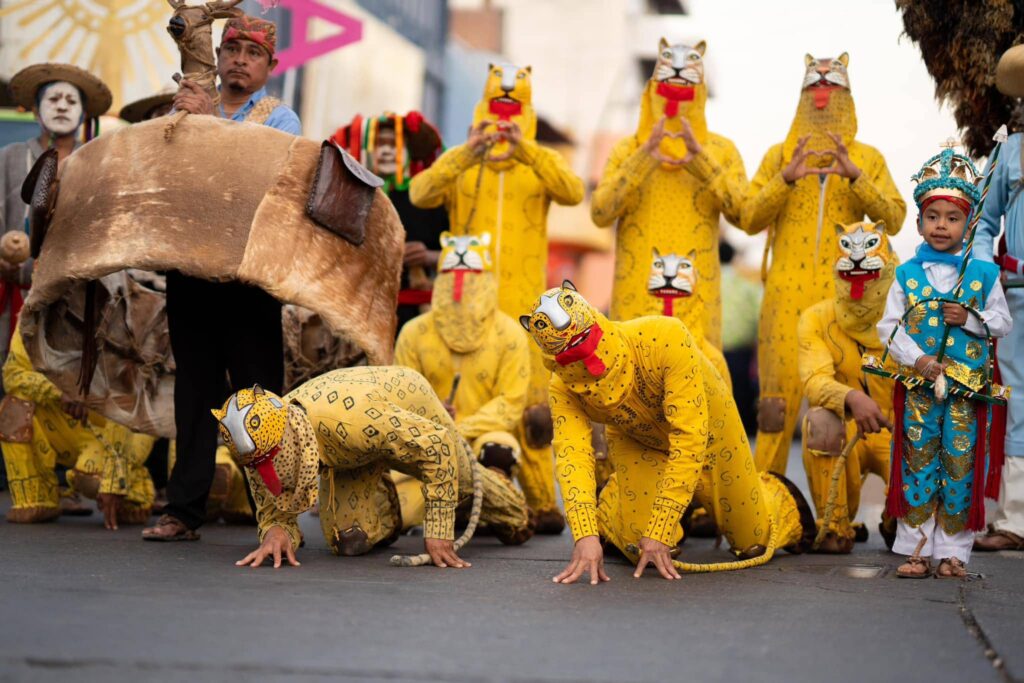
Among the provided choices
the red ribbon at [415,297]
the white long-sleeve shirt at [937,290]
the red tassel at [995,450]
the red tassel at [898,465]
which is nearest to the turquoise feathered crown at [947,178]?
Result: the white long-sleeve shirt at [937,290]

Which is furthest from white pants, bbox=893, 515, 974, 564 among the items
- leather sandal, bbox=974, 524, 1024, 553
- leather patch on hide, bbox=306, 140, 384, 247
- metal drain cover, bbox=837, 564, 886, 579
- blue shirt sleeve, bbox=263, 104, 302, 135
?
blue shirt sleeve, bbox=263, 104, 302, 135

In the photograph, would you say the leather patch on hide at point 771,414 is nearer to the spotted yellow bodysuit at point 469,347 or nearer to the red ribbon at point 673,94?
the spotted yellow bodysuit at point 469,347

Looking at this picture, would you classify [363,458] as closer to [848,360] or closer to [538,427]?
[538,427]

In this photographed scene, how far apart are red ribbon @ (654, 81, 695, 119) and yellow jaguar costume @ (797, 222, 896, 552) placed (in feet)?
3.76

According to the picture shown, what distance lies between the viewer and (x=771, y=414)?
6348 mm

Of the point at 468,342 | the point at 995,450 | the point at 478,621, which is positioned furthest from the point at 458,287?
the point at 478,621

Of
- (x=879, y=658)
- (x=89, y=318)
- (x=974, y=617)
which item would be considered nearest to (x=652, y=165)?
(x=89, y=318)

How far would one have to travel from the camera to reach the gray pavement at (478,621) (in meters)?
3.21

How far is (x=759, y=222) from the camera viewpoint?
6.61 m

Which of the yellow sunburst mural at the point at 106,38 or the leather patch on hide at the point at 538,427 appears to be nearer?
the leather patch on hide at the point at 538,427

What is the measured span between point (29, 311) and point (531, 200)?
2.39 m

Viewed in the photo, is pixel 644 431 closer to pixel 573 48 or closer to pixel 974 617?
pixel 974 617

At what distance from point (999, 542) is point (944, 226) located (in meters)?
1.49

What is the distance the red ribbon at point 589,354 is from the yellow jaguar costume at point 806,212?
2073 mm
